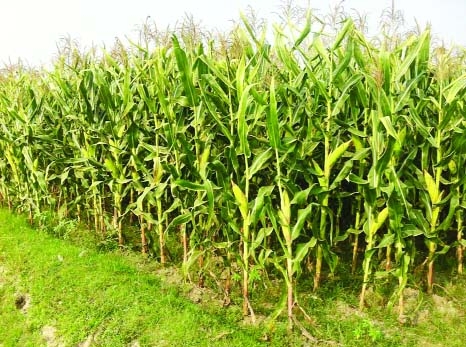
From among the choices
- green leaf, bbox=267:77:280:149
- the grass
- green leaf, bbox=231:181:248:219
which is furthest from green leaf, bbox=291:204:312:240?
the grass

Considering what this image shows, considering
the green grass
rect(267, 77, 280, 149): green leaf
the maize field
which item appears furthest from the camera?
the green grass

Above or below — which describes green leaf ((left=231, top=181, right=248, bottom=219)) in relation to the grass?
above

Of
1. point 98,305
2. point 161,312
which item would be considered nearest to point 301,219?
point 161,312

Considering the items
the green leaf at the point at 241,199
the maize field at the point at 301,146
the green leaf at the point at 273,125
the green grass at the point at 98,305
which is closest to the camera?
the green leaf at the point at 273,125

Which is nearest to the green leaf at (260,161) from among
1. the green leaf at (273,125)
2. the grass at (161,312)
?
the green leaf at (273,125)

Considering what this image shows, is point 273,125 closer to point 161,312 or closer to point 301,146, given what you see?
point 301,146

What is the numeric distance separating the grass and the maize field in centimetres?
18

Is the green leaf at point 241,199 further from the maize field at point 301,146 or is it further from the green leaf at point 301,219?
the green leaf at point 301,219

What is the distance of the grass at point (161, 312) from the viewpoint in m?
3.41

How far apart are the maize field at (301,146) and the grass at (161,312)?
18 cm

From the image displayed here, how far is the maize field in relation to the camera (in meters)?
3.18

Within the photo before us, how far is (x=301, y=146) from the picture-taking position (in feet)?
11.1

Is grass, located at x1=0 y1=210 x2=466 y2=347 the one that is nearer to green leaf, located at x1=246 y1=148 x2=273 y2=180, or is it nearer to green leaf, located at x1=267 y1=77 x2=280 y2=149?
green leaf, located at x1=246 y1=148 x2=273 y2=180

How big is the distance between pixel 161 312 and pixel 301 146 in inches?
67.8
